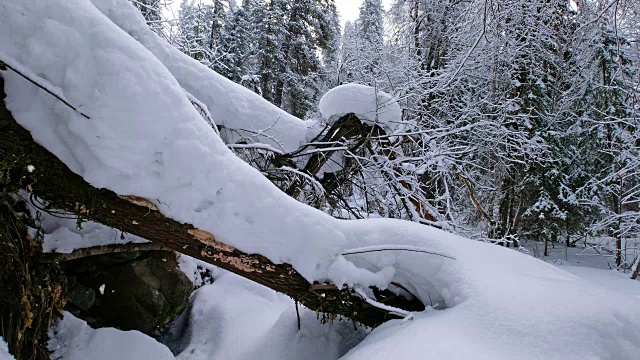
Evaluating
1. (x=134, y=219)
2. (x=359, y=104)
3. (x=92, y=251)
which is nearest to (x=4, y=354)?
(x=134, y=219)

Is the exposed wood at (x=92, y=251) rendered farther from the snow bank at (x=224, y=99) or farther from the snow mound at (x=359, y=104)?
the snow mound at (x=359, y=104)

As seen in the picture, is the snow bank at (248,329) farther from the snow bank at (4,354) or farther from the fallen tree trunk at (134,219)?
the snow bank at (4,354)

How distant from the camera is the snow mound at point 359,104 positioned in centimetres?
418

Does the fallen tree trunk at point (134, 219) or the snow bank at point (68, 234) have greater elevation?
the fallen tree trunk at point (134, 219)

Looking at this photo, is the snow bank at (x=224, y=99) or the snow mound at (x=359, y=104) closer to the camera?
the snow bank at (x=224, y=99)

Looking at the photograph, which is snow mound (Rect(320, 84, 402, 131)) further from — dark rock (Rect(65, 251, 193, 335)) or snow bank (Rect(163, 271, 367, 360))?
dark rock (Rect(65, 251, 193, 335))

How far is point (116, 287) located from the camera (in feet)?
10.9

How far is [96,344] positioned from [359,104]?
11.5 feet

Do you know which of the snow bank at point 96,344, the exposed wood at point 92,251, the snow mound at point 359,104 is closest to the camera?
the exposed wood at point 92,251

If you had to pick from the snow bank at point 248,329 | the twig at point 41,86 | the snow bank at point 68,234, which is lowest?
the snow bank at point 248,329

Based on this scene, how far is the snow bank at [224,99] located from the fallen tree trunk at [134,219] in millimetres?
1899

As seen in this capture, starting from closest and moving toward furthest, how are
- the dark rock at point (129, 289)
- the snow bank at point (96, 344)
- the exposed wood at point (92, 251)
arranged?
the exposed wood at point (92, 251), the snow bank at point (96, 344), the dark rock at point (129, 289)

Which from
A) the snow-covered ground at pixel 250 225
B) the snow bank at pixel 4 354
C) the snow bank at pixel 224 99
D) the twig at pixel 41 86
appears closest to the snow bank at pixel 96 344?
the snow-covered ground at pixel 250 225

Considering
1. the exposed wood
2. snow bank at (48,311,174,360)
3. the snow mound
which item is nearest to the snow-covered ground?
snow bank at (48,311,174,360)
